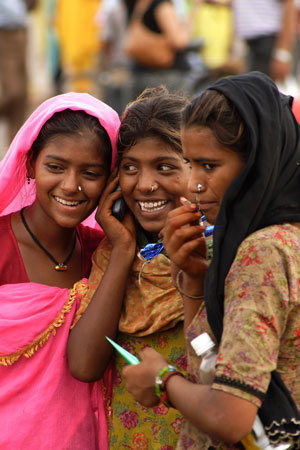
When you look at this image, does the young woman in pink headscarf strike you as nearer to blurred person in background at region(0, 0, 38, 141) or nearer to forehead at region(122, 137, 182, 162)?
forehead at region(122, 137, 182, 162)

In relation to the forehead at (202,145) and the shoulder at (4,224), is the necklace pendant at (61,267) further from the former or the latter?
the forehead at (202,145)

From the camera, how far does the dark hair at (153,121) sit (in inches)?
116

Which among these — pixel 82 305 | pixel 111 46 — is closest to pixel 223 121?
pixel 82 305

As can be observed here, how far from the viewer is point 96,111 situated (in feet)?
10.2

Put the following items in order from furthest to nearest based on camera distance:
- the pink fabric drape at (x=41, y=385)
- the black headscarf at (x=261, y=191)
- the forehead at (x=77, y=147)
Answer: the forehead at (x=77, y=147) < the pink fabric drape at (x=41, y=385) < the black headscarf at (x=261, y=191)

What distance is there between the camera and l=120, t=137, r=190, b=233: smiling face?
294 centimetres

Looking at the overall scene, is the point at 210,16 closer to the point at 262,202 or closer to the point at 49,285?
the point at 49,285

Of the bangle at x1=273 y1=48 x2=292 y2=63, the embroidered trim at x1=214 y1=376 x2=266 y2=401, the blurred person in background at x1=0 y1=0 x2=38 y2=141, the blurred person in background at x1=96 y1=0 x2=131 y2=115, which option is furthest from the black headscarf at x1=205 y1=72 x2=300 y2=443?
the blurred person in background at x1=96 y1=0 x2=131 y2=115

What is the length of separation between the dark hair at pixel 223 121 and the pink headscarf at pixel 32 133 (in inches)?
37.9

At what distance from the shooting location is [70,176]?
304 cm

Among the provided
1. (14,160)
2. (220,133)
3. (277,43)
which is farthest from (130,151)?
(277,43)

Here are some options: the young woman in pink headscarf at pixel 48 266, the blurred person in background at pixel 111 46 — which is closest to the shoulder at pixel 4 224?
the young woman in pink headscarf at pixel 48 266

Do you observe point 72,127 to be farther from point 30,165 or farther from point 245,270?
point 245,270

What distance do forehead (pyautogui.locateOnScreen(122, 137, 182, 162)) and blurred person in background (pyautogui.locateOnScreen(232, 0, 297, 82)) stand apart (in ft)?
15.2
